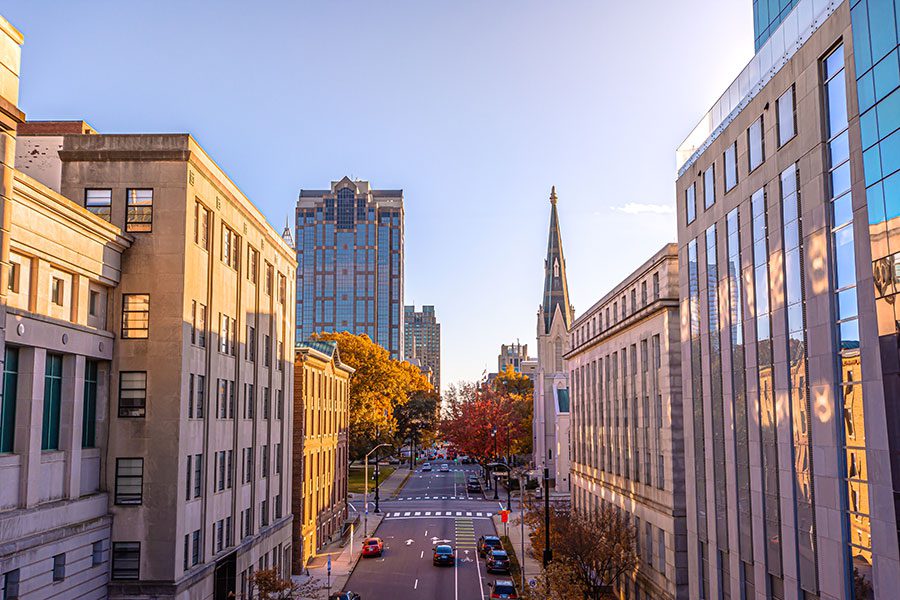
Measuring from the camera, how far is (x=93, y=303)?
3002 centimetres

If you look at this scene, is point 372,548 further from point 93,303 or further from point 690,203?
point 690,203

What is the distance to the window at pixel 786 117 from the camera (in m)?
26.1

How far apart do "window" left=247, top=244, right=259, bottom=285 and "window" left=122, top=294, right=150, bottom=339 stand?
10.8m

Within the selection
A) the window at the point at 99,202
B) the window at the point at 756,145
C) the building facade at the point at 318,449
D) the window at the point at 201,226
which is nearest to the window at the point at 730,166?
the window at the point at 756,145

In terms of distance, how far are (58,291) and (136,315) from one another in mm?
4173

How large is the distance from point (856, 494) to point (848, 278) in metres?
5.79

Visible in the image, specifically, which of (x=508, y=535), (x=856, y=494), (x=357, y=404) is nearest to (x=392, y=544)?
(x=508, y=535)

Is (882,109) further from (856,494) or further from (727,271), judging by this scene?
(727,271)

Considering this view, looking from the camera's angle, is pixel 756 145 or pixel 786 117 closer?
pixel 786 117

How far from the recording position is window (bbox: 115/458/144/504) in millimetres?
30375

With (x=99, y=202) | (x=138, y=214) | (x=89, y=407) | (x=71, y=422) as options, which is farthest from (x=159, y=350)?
(x=99, y=202)

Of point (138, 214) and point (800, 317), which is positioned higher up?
point (138, 214)

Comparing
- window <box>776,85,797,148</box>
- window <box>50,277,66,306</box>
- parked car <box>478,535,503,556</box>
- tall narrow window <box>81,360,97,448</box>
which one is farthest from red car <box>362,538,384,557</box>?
window <box>776,85,797,148</box>

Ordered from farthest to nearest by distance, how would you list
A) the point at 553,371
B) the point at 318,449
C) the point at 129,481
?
1. the point at 553,371
2. the point at 318,449
3. the point at 129,481
